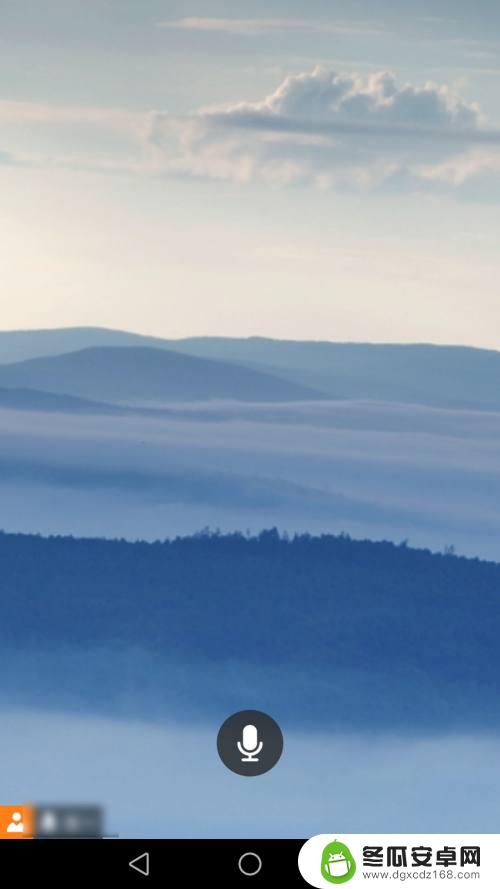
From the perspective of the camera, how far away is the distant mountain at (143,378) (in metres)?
5.94

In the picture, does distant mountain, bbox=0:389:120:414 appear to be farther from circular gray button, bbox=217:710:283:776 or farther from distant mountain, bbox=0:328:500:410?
circular gray button, bbox=217:710:283:776

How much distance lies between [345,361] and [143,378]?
0.96m

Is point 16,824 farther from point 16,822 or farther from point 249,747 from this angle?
point 249,747

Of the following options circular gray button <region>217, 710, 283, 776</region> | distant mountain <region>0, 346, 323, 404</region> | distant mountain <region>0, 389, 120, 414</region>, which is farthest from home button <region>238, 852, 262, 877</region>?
distant mountain <region>0, 389, 120, 414</region>

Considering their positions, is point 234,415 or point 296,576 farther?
point 234,415

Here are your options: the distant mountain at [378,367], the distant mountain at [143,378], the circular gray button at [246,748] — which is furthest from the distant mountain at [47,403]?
the circular gray button at [246,748]

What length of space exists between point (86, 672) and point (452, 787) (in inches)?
59.9

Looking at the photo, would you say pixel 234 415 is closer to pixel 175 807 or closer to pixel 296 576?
pixel 296 576

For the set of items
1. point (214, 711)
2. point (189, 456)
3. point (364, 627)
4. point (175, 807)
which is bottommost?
point (175, 807)

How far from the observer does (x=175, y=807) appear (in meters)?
4.63

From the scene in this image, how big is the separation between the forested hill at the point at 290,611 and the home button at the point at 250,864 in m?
1.24

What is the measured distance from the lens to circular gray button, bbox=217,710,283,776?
457cm

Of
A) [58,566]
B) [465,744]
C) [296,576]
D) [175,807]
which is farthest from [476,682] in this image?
[58,566]

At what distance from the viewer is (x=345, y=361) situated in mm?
6004
